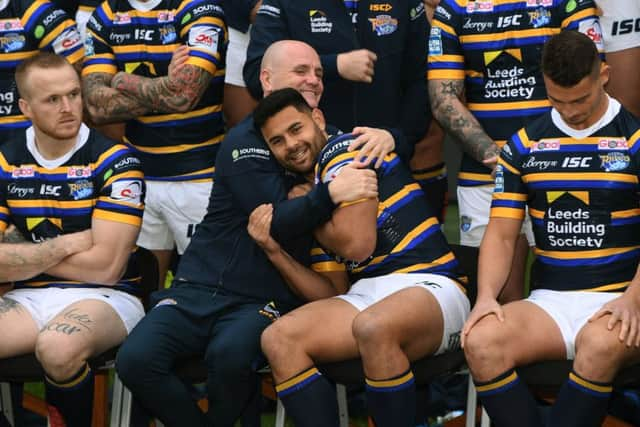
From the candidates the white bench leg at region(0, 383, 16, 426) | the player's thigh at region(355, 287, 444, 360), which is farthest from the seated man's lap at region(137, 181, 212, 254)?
the player's thigh at region(355, 287, 444, 360)

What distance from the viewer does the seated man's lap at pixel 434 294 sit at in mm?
5098

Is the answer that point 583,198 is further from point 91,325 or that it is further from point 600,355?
point 91,325

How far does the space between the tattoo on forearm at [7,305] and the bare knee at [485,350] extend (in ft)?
7.16

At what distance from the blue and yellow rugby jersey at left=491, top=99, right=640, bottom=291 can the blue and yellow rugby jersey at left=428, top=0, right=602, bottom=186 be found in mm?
654

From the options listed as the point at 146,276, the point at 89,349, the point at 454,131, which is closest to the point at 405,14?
the point at 454,131

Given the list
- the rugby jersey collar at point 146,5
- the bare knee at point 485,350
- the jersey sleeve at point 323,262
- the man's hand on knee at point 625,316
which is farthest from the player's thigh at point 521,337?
the rugby jersey collar at point 146,5

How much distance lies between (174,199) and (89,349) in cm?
137

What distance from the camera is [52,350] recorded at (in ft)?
17.3

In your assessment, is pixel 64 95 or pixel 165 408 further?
pixel 64 95

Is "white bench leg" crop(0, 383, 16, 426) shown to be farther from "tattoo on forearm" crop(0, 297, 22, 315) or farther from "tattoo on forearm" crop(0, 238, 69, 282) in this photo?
"tattoo on forearm" crop(0, 238, 69, 282)

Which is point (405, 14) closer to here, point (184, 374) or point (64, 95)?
point (64, 95)

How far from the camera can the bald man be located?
16.9 ft

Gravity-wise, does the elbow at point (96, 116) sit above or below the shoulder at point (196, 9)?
below

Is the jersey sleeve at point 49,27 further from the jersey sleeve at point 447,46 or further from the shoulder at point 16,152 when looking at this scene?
the jersey sleeve at point 447,46
